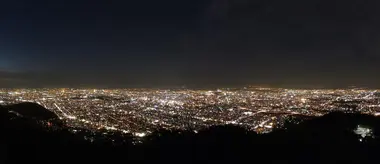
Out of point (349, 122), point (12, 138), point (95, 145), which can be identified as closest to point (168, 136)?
point (95, 145)

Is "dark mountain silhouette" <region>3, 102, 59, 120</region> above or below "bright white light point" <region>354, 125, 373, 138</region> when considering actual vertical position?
below

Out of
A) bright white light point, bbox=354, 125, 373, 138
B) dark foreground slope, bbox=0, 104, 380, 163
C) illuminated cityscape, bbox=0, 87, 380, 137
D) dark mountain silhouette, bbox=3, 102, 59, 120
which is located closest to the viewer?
dark foreground slope, bbox=0, 104, 380, 163

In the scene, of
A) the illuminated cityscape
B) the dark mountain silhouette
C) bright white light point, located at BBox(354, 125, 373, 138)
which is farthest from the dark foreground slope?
the dark mountain silhouette

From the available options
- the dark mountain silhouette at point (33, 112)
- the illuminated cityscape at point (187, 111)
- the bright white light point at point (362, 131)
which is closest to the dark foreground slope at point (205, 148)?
the bright white light point at point (362, 131)

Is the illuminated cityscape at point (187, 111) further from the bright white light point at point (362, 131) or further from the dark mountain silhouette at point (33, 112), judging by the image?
the bright white light point at point (362, 131)

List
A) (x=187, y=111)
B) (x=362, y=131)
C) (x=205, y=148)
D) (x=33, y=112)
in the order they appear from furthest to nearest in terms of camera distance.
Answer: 1. (x=187, y=111)
2. (x=33, y=112)
3. (x=362, y=131)
4. (x=205, y=148)

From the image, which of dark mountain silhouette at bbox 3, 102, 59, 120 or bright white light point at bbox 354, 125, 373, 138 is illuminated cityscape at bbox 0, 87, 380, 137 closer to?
dark mountain silhouette at bbox 3, 102, 59, 120

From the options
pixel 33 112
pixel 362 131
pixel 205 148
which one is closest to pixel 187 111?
pixel 33 112

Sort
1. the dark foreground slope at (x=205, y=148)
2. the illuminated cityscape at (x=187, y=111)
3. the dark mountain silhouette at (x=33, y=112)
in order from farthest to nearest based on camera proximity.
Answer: the dark mountain silhouette at (x=33, y=112), the illuminated cityscape at (x=187, y=111), the dark foreground slope at (x=205, y=148)

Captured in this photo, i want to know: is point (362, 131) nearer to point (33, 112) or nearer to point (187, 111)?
point (187, 111)

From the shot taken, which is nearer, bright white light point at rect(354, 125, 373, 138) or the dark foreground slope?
the dark foreground slope

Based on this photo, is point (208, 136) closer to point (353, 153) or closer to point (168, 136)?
point (168, 136)

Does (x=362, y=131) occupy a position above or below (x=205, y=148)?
above
